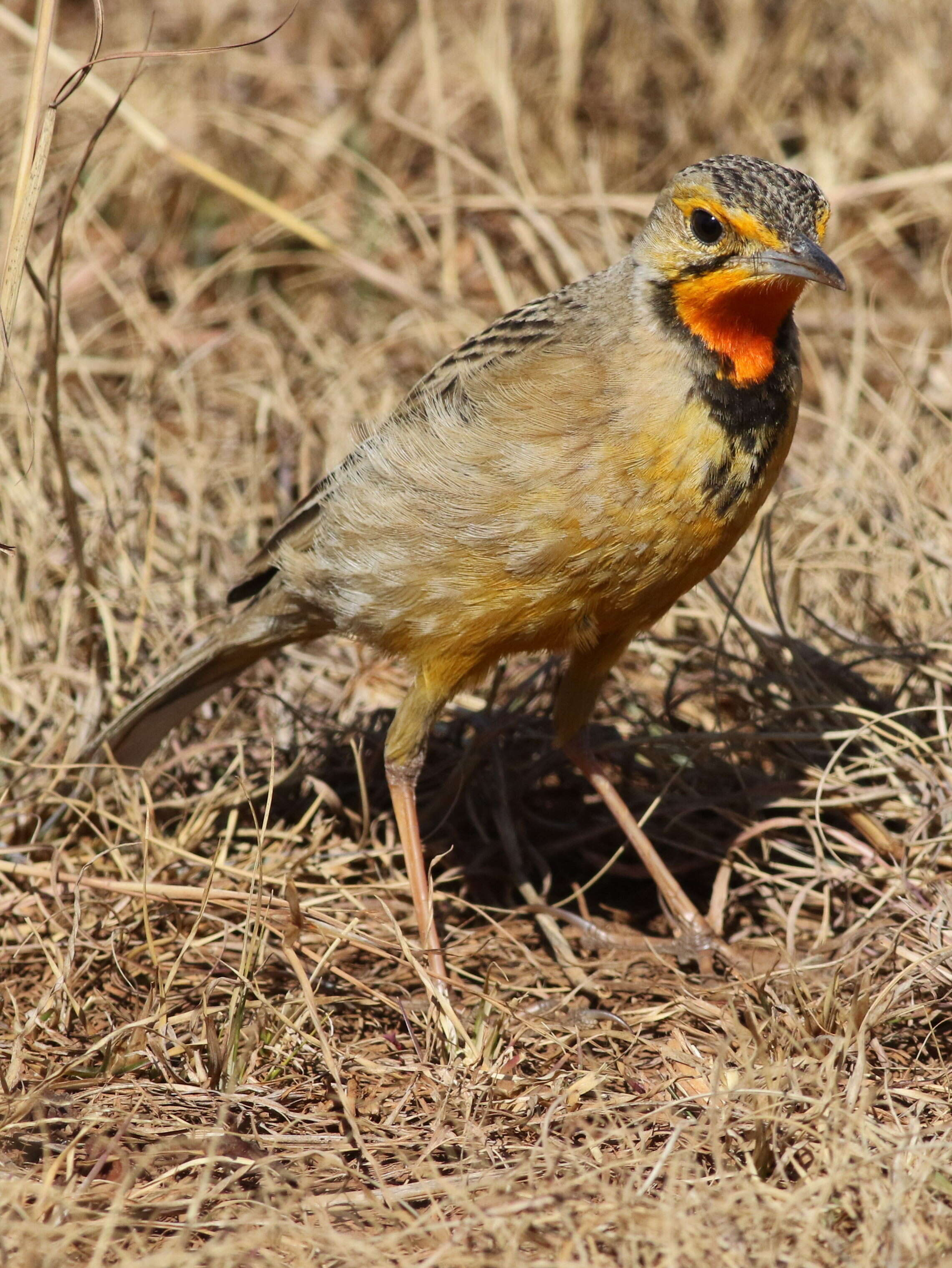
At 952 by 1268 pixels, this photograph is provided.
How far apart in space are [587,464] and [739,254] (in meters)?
0.81

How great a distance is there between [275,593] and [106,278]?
3.52 m

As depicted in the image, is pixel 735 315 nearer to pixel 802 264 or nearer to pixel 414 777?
pixel 802 264

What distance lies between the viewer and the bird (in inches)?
172

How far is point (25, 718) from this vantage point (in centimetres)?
577

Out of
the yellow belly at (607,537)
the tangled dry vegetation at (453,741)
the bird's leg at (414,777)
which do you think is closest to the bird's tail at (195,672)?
the tangled dry vegetation at (453,741)

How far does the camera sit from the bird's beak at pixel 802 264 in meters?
4.19

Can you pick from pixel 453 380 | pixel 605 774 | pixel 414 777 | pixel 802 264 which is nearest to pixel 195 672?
pixel 414 777

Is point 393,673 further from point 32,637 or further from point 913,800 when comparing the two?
point 913,800

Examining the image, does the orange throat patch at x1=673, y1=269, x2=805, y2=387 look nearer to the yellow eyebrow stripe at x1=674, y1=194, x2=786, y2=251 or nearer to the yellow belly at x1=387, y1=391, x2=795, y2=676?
the yellow eyebrow stripe at x1=674, y1=194, x2=786, y2=251

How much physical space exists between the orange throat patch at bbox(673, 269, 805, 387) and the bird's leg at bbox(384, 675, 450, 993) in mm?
1503

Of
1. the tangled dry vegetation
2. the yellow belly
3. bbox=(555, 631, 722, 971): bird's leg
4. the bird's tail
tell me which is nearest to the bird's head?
the yellow belly

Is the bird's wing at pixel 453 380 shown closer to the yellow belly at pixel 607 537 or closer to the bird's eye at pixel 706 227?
the bird's eye at pixel 706 227

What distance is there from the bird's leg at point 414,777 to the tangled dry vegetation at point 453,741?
0.18 metres

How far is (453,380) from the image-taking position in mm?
5023
